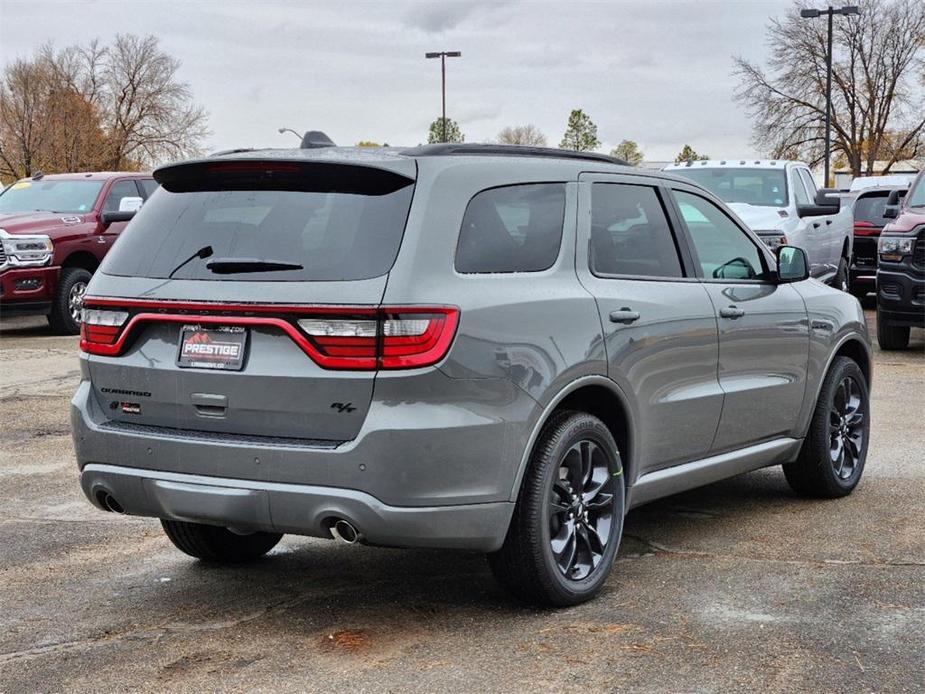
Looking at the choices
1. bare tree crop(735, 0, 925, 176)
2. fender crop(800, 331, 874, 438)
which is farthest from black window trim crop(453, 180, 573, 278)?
bare tree crop(735, 0, 925, 176)

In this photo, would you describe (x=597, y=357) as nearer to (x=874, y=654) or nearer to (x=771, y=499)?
(x=874, y=654)

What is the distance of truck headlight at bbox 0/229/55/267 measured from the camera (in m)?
16.0

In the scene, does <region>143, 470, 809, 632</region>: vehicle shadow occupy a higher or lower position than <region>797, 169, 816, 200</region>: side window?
lower

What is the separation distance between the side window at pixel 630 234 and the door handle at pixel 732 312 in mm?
298

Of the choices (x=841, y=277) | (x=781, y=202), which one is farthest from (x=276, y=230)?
(x=841, y=277)

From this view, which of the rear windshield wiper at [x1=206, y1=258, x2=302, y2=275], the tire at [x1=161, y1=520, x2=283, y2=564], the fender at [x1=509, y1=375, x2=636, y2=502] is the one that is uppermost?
the rear windshield wiper at [x1=206, y1=258, x2=302, y2=275]

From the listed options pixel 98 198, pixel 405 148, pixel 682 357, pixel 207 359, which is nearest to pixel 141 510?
pixel 207 359

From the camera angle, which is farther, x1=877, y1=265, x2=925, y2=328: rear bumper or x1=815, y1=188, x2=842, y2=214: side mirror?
x1=815, y1=188, x2=842, y2=214: side mirror

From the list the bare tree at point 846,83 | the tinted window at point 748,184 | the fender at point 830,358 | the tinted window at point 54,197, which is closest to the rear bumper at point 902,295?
the tinted window at point 748,184

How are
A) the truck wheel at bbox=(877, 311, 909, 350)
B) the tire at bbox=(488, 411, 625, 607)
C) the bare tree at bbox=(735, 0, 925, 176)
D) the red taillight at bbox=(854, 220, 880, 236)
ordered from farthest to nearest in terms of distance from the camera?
1. the bare tree at bbox=(735, 0, 925, 176)
2. the red taillight at bbox=(854, 220, 880, 236)
3. the truck wheel at bbox=(877, 311, 909, 350)
4. the tire at bbox=(488, 411, 625, 607)

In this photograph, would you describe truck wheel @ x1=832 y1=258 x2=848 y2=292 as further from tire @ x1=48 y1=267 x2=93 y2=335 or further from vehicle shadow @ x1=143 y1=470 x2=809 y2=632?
vehicle shadow @ x1=143 y1=470 x2=809 y2=632

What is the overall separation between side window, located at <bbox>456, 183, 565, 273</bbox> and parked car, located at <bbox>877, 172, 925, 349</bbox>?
8.94 m

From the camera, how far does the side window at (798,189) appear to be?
1570 cm

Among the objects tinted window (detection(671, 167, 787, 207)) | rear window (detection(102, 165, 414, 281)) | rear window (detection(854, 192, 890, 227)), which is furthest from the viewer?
rear window (detection(854, 192, 890, 227))
